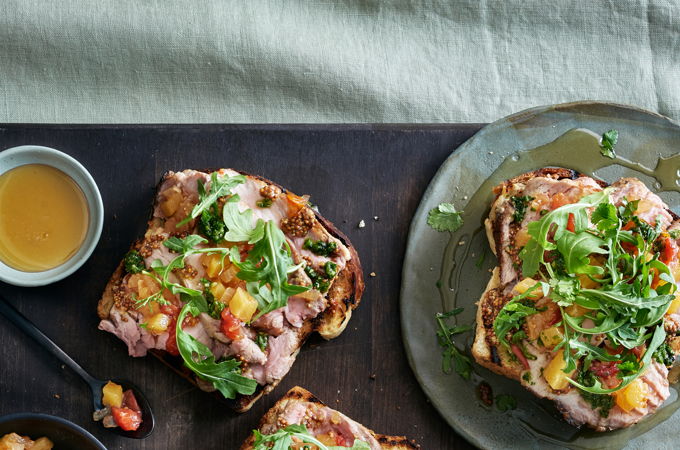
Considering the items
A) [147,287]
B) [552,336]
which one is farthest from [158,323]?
[552,336]

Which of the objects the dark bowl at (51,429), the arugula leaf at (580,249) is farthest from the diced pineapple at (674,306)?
the dark bowl at (51,429)

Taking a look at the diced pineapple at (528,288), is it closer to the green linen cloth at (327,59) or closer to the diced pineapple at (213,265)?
the green linen cloth at (327,59)

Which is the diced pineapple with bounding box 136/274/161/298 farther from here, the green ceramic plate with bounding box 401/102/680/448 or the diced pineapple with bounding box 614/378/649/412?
the diced pineapple with bounding box 614/378/649/412

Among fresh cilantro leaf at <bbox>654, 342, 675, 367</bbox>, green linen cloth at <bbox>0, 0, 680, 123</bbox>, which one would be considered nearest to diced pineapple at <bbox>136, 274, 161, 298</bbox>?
green linen cloth at <bbox>0, 0, 680, 123</bbox>

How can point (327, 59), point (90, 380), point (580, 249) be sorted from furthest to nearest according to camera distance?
point (327, 59) → point (90, 380) → point (580, 249)

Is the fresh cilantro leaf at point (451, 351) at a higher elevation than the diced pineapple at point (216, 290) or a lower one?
lower

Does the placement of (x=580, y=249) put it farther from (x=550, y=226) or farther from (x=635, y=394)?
(x=635, y=394)
